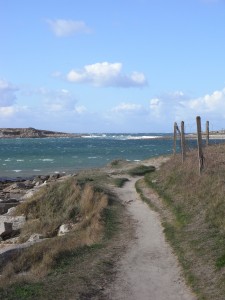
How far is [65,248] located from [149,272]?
2842 millimetres

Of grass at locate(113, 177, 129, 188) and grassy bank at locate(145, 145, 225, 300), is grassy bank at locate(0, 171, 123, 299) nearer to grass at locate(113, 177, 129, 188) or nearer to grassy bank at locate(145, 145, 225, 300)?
grassy bank at locate(145, 145, 225, 300)

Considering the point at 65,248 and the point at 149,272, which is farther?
the point at 65,248

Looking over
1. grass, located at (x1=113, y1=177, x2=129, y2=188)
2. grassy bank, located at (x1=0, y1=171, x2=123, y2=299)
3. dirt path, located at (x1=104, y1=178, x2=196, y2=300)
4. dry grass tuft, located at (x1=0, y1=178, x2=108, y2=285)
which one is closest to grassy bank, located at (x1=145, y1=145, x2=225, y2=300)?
dirt path, located at (x1=104, y1=178, x2=196, y2=300)

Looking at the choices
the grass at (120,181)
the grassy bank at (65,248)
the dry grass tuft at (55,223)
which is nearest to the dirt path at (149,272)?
the grassy bank at (65,248)

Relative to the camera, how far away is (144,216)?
58.7 ft

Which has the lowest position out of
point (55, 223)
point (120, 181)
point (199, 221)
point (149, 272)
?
point (55, 223)

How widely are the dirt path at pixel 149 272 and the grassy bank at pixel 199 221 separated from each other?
0.82 feet

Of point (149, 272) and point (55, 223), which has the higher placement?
point (149, 272)

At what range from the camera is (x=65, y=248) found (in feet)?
44.0

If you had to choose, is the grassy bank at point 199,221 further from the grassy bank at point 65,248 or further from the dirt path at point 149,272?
the grassy bank at point 65,248

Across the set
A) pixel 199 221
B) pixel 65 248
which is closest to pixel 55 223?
pixel 65 248

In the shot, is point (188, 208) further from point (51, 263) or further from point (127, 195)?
point (127, 195)

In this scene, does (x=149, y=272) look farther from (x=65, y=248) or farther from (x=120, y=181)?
(x=120, y=181)

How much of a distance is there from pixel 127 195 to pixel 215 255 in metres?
12.5
